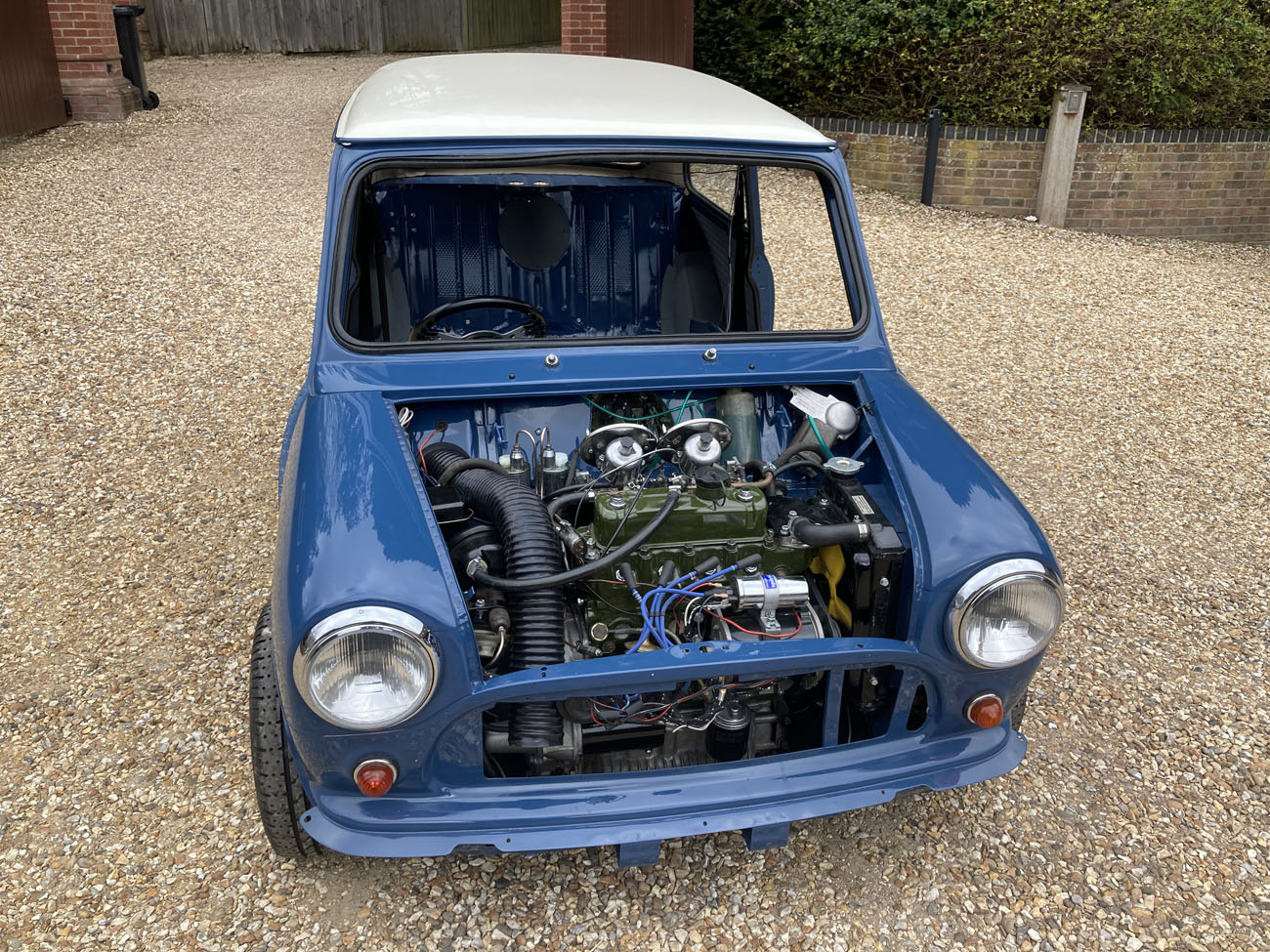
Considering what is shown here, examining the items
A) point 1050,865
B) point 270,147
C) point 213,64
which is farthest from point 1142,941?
point 213,64

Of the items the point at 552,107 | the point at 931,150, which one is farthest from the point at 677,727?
the point at 931,150

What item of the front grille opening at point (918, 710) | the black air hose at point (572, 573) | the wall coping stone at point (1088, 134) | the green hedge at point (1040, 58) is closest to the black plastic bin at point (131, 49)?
the green hedge at point (1040, 58)

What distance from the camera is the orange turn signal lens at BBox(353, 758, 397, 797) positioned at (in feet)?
7.24

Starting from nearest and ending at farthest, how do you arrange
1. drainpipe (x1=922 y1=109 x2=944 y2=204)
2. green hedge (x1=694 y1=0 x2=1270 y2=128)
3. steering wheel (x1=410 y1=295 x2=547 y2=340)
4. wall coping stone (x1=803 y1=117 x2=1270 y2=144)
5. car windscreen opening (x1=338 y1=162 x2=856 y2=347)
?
steering wheel (x1=410 y1=295 x2=547 y2=340) < car windscreen opening (x1=338 y1=162 x2=856 y2=347) < green hedge (x1=694 y1=0 x2=1270 y2=128) < wall coping stone (x1=803 y1=117 x2=1270 y2=144) < drainpipe (x1=922 y1=109 x2=944 y2=204)

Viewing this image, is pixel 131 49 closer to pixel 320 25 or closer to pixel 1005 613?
pixel 320 25

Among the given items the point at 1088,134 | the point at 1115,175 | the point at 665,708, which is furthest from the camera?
the point at 1115,175

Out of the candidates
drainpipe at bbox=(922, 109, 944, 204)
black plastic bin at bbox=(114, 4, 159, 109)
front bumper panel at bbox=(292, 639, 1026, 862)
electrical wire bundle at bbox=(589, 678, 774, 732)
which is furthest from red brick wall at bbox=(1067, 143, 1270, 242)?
black plastic bin at bbox=(114, 4, 159, 109)

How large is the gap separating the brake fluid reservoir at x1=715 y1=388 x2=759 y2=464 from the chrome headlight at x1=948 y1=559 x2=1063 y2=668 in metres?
0.86

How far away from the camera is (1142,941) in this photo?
258 cm

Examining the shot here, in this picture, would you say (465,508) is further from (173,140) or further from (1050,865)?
(173,140)

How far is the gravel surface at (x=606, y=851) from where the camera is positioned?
8.61ft

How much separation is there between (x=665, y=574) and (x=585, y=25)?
29.2ft

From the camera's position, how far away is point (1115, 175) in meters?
9.26

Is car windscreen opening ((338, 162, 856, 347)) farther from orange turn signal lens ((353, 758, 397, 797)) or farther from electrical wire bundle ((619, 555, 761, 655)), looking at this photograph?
orange turn signal lens ((353, 758, 397, 797))
